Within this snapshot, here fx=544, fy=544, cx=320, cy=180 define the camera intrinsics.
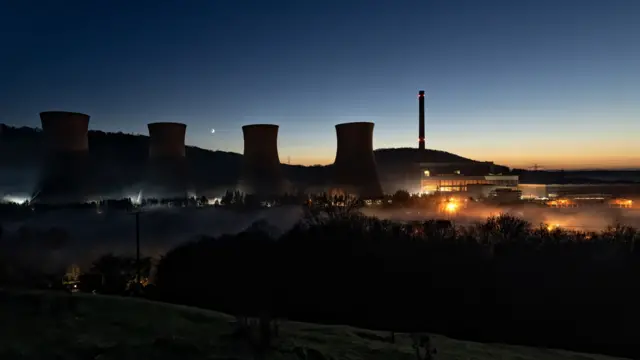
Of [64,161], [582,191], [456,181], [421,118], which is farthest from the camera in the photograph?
[456,181]

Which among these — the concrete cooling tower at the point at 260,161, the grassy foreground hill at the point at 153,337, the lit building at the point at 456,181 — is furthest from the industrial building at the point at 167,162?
the grassy foreground hill at the point at 153,337

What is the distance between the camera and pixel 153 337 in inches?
203

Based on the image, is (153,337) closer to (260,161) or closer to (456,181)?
(260,161)

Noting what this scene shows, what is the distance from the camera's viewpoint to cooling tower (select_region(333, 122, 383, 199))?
2877 cm

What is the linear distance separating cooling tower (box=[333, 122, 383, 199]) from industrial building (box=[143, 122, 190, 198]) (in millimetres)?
8571

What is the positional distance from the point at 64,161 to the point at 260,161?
32.2 ft

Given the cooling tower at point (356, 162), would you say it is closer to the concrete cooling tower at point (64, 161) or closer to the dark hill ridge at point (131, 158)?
the concrete cooling tower at point (64, 161)

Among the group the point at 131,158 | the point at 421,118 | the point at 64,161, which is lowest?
the point at 64,161

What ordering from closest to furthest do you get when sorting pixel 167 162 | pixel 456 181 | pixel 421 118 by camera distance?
pixel 167 162
pixel 421 118
pixel 456 181

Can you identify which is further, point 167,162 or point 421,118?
point 421,118

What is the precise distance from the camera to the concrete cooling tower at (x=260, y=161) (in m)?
29.9

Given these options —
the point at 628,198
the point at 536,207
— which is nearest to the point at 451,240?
the point at 536,207

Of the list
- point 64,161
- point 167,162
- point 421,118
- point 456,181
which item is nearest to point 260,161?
point 167,162

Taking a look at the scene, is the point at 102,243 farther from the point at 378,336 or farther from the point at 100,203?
the point at 378,336
